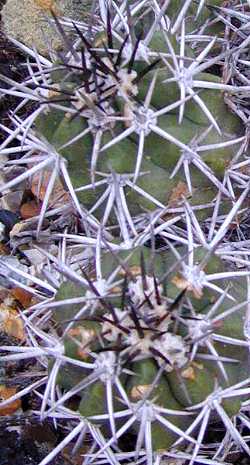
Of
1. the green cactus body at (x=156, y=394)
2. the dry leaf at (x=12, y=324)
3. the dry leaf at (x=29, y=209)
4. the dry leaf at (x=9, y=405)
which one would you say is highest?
the dry leaf at (x=29, y=209)

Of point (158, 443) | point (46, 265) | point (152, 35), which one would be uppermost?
point (152, 35)

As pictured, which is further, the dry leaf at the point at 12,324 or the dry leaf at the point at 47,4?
the dry leaf at the point at 47,4

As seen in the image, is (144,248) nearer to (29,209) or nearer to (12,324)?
(12,324)

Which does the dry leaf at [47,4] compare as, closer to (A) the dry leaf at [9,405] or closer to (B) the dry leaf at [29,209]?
(B) the dry leaf at [29,209]

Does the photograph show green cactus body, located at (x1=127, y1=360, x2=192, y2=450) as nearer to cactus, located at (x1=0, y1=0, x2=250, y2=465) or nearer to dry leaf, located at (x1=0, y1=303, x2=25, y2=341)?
cactus, located at (x1=0, y1=0, x2=250, y2=465)

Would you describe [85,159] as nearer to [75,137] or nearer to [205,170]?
[75,137]

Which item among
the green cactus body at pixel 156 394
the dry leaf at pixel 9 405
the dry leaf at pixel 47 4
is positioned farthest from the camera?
the dry leaf at pixel 47 4

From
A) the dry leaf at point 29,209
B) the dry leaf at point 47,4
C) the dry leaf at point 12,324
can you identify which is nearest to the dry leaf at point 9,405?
the dry leaf at point 12,324

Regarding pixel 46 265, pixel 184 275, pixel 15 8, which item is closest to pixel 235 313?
pixel 184 275
